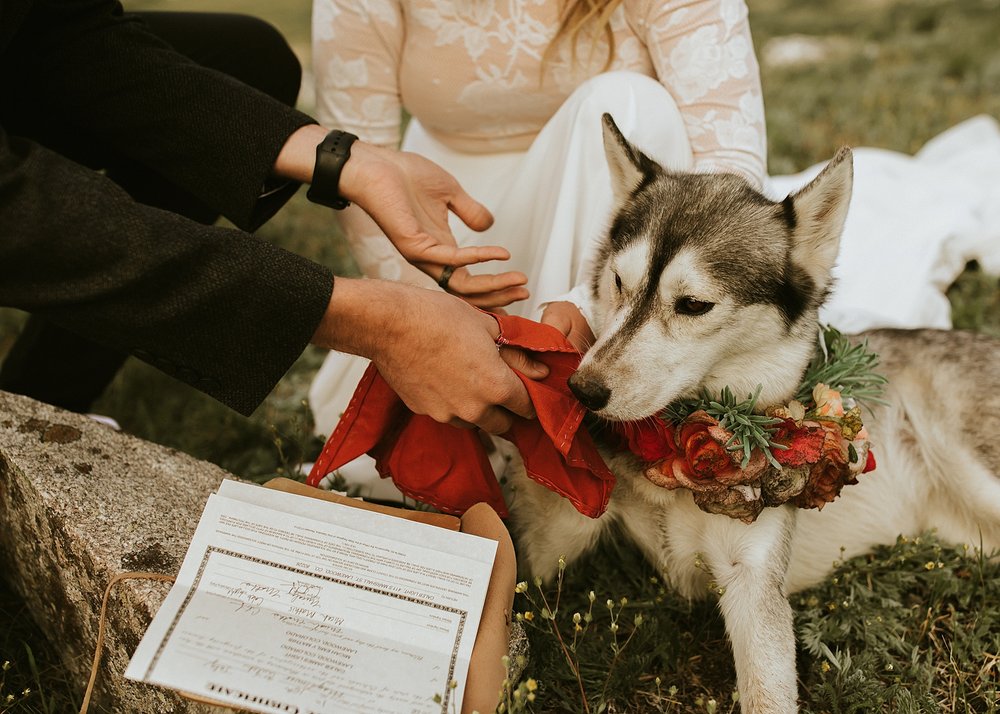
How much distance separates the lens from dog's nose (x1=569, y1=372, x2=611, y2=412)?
1914 millimetres

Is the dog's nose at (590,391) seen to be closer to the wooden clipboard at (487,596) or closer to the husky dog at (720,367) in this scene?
the husky dog at (720,367)

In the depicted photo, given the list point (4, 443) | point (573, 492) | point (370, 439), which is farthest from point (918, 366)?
point (4, 443)

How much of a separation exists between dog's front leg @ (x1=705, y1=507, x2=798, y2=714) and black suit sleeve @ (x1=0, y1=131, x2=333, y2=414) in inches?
51.7

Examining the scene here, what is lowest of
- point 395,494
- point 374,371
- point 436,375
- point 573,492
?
point 395,494

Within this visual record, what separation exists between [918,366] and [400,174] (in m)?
1.98

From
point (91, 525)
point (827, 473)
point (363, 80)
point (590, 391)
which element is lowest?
point (91, 525)

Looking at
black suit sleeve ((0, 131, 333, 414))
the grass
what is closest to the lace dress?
the grass

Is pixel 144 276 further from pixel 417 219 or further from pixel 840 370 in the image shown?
pixel 840 370

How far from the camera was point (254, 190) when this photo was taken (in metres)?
2.40

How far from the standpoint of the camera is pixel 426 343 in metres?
1.80

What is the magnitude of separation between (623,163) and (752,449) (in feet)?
2.96

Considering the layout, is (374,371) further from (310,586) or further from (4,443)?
(4,443)

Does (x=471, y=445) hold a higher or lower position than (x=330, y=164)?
lower

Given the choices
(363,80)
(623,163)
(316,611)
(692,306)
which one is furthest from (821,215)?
(363,80)
